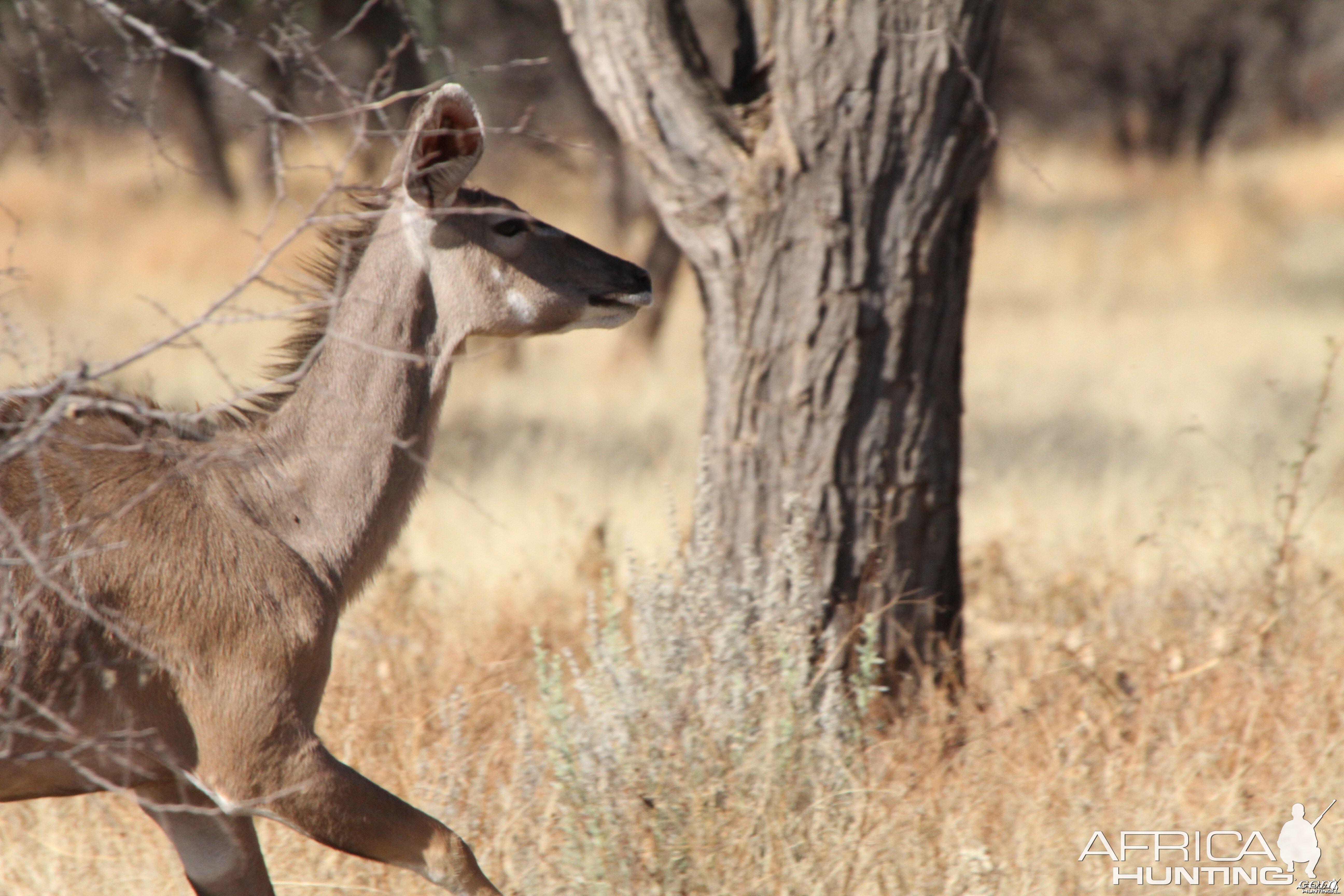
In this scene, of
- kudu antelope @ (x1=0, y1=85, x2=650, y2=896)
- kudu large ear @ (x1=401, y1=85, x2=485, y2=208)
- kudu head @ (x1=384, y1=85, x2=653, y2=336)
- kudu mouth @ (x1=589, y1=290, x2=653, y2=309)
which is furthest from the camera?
kudu mouth @ (x1=589, y1=290, x2=653, y2=309)

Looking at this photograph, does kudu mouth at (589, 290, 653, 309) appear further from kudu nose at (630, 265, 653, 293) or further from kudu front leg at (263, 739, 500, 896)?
kudu front leg at (263, 739, 500, 896)

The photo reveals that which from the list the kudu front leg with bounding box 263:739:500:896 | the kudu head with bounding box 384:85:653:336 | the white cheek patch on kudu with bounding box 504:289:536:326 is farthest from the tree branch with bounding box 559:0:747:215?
the kudu front leg with bounding box 263:739:500:896

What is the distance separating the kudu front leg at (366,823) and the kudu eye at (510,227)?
1530mm

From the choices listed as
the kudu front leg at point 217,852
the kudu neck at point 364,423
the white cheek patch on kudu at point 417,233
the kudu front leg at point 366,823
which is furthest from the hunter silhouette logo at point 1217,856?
the white cheek patch on kudu at point 417,233

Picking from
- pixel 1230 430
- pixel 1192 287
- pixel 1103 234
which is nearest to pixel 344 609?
pixel 1230 430

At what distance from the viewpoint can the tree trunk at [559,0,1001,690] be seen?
15.4 ft

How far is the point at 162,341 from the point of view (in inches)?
115

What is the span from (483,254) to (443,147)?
0.32 metres

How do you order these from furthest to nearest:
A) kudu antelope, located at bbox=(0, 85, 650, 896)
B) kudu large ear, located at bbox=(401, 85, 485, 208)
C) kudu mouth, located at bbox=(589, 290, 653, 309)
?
1. kudu mouth, located at bbox=(589, 290, 653, 309)
2. kudu large ear, located at bbox=(401, 85, 485, 208)
3. kudu antelope, located at bbox=(0, 85, 650, 896)

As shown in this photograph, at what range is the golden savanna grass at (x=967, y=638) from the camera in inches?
160

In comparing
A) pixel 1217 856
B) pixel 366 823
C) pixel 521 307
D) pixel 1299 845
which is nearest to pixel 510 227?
pixel 521 307

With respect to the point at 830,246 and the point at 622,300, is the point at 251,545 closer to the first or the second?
the point at 622,300

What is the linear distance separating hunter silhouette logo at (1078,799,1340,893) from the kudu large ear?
2623 millimetres

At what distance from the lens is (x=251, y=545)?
361cm
